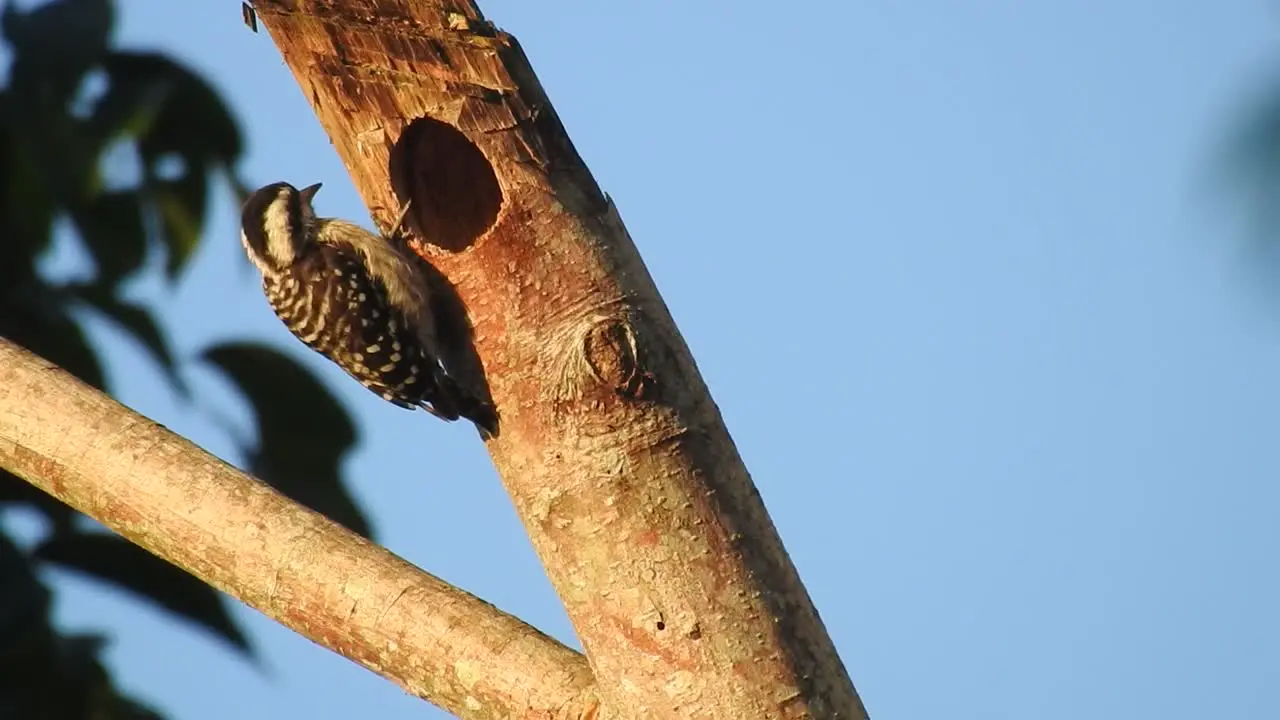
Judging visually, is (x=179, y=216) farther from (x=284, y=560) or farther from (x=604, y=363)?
(x=604, y=363)

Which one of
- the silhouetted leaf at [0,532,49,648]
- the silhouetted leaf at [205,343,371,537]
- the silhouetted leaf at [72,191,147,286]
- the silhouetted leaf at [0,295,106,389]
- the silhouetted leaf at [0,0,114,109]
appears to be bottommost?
the silhouetted leaf at [0,532,49,648]

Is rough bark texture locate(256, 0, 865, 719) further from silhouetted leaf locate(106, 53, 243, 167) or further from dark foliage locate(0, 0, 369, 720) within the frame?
silhouetted leaf locate(106, 53, 243, 167)

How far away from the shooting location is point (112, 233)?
19.4ft

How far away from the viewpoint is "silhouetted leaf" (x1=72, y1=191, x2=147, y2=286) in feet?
19.2

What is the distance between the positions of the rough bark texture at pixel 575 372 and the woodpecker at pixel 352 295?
203 mm

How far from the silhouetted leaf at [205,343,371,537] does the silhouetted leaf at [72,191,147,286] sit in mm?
981

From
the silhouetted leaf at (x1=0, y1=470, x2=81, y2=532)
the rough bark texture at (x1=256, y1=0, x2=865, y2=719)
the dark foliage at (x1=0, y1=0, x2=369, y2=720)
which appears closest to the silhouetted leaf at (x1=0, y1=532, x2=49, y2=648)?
the dark foliage at (x1=0, y1=0, x2=369, y2=720)

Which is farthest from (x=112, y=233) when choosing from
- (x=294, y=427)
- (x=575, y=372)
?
(x=575, y=372)

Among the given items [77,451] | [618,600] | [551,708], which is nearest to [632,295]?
[618,600]

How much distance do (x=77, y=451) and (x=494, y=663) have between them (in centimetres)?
115

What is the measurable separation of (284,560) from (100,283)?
2.51m

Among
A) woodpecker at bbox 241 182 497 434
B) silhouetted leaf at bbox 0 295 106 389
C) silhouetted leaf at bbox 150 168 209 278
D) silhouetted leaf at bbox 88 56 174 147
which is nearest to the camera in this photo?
woodpecker at bbox 241 182 497 434

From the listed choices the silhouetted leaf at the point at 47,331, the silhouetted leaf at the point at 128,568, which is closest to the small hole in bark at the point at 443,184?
the silhouetted leaf at the point at 128,568

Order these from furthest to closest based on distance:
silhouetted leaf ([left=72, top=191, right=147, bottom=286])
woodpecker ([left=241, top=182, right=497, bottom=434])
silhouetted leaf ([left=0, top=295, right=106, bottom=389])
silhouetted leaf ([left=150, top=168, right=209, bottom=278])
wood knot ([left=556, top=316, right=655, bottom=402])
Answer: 1. silhouetted leaf ([left=150, top=168, right=209, bottom=278])
2. silhouetted leaf ([left=72, top=191, right=147, bottom=286])
3. silhouetted leaf ([left=0, top=295, right=106, bottom=389])
4. woodpecker ([left=241, top=182, right=497, bottom=434])
5. wood knot ([left=556, top=316, right=655, bottom=402])
